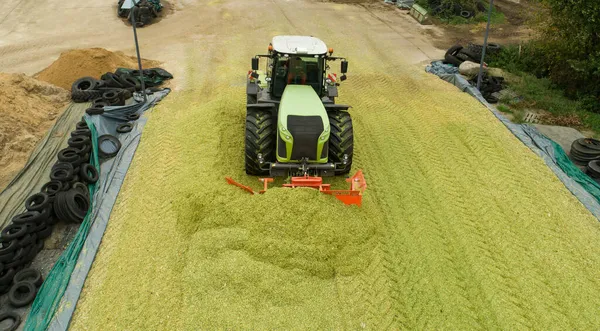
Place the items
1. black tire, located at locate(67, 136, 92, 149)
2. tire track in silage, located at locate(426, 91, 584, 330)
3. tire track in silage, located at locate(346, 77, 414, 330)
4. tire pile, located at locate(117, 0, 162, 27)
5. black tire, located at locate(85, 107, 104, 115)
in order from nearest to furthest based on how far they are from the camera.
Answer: tire track in silage, located at locate(346, 77, 414, 330)
tire track in silage, located at locate(426, 91, 584, 330)
black tire, located at locate(67, 136, 92, 149)
black tire, located at locate(85, 107, 104, 115)
tire pile, located at locate(117, 0, 162, 27)

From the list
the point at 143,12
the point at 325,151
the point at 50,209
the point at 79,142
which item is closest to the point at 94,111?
Result: the point at 79,142

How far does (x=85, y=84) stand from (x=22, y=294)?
26.7ft

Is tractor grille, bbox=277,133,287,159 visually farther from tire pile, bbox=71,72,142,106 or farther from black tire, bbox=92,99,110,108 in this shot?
tire pile, bbox=71,72,142,106

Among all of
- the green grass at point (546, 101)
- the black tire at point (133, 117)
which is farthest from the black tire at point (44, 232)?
the green grass at point (546, 101)

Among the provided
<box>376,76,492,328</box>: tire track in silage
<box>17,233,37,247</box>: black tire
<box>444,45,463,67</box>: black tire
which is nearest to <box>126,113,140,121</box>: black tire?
<box>17,233,37,247</box>: black tire

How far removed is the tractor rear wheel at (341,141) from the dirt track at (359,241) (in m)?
0.56

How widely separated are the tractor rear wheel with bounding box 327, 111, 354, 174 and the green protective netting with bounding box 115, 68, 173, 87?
768 centimetres

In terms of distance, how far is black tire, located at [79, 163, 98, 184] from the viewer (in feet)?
29.1

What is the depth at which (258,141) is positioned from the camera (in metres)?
8.30

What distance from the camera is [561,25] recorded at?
14.0m

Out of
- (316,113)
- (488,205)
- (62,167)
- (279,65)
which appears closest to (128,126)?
(62,167)

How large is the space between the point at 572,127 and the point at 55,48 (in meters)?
19.5

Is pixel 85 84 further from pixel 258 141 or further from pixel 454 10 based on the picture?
pixel 454 10

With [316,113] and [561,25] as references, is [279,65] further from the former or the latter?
[561,25]
